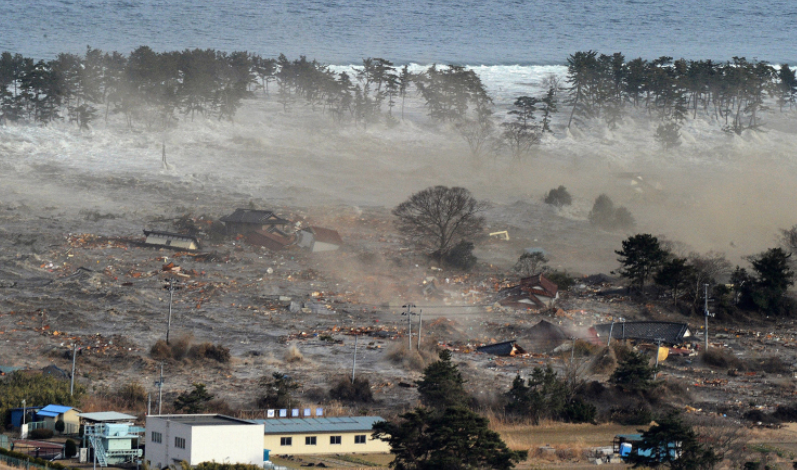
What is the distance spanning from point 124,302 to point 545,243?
113 ft

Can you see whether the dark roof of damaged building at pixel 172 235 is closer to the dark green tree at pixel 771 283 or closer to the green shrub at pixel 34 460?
the dark green tree at pixel 771 283

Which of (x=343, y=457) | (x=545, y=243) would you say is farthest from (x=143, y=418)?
(x=545, y=243)

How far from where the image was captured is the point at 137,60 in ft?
397

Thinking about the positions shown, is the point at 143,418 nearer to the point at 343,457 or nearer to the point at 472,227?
the point at 343,457

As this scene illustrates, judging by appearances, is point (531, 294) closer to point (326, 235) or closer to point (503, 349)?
point (503, 349)

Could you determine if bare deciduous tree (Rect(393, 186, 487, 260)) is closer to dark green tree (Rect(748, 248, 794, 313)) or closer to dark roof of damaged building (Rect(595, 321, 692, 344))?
dark roof of damaged building (Rect(595, 321, 692, 344))

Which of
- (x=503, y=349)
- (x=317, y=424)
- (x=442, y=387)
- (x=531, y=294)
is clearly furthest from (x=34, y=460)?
(x=531, y=294)

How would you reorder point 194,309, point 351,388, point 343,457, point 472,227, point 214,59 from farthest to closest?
point 214,59, point 472,227, point 194,309, point 351,388, point 343,457

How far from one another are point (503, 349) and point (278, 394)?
15.5m

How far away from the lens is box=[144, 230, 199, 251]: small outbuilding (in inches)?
3056

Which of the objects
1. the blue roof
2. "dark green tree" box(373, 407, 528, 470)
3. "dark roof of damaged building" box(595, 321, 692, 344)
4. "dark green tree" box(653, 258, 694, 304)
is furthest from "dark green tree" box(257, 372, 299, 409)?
"dark green tree" box(653, 258, 694, 304)

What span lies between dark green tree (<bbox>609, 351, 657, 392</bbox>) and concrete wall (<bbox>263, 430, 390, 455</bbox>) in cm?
1445

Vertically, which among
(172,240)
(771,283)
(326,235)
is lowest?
(172,240)

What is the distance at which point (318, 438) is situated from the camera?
41.6 m
